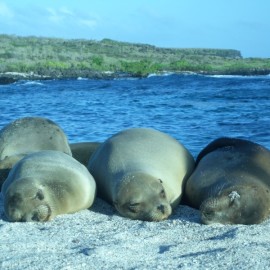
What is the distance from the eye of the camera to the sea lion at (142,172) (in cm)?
655

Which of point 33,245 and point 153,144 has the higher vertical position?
point 153,144

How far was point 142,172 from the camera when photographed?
22.2 ft

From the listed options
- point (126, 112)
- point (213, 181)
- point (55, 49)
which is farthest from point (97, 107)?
point (55, 49)

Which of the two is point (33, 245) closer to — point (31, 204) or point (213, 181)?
point (31, 204)

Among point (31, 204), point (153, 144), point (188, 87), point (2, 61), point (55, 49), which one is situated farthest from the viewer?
point (55, 49)

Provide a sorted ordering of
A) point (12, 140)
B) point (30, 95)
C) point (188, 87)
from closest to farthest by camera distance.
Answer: point (12, 140), point (30, 95), point (188, 87)

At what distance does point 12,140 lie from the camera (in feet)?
28.0

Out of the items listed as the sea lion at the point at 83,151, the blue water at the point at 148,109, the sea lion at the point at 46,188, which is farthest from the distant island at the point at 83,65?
the sea lion at the point at 46,188

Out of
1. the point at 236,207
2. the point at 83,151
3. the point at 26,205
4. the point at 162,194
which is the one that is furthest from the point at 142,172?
the point at 83,151

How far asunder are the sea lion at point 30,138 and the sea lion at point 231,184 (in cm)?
177

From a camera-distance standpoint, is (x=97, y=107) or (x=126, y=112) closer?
(x=126, y=112)

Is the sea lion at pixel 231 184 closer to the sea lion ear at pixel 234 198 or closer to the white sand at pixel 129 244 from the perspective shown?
the sea lion ear at pixel 234 198

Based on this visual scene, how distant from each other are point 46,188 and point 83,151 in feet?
7.06

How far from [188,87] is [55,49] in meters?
43.9
